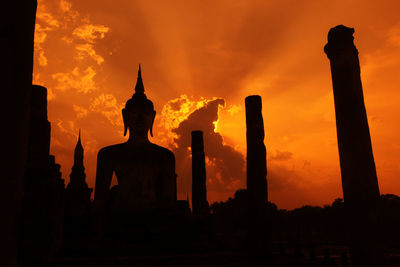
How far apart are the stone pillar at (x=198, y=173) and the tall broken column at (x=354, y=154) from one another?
38.1 feet

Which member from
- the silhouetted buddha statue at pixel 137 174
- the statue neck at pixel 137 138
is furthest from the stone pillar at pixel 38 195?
the statue neck at pixel 137 138

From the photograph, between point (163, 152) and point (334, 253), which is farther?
point (334, 253)

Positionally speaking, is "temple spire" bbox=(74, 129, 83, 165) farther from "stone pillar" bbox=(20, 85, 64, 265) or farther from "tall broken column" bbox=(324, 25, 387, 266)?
"tall broken column" bbox=(324, 25, 387, 266)

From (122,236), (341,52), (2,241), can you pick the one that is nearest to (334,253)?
(122,236)

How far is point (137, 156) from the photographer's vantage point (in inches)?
587

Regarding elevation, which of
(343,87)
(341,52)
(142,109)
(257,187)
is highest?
(142,109)

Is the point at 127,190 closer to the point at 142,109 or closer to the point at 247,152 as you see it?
the point at 142,109

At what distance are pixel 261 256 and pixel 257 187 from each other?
2243 mm

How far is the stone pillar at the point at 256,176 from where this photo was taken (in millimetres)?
11797

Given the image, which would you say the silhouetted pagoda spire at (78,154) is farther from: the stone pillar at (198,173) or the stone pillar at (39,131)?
the stone pillar at (39,131)

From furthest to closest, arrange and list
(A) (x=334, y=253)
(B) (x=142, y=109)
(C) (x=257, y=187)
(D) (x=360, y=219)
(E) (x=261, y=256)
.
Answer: (A) (x=334, y=253) < (B) (x=142, y=109) < (C) (x=257, y=187) < (E) (x=261, y=256) < (D) (x=360, y=219)

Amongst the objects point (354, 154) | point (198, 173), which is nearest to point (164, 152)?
point (198, 173)

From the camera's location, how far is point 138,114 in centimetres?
1577

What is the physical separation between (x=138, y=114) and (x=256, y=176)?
240 inches
